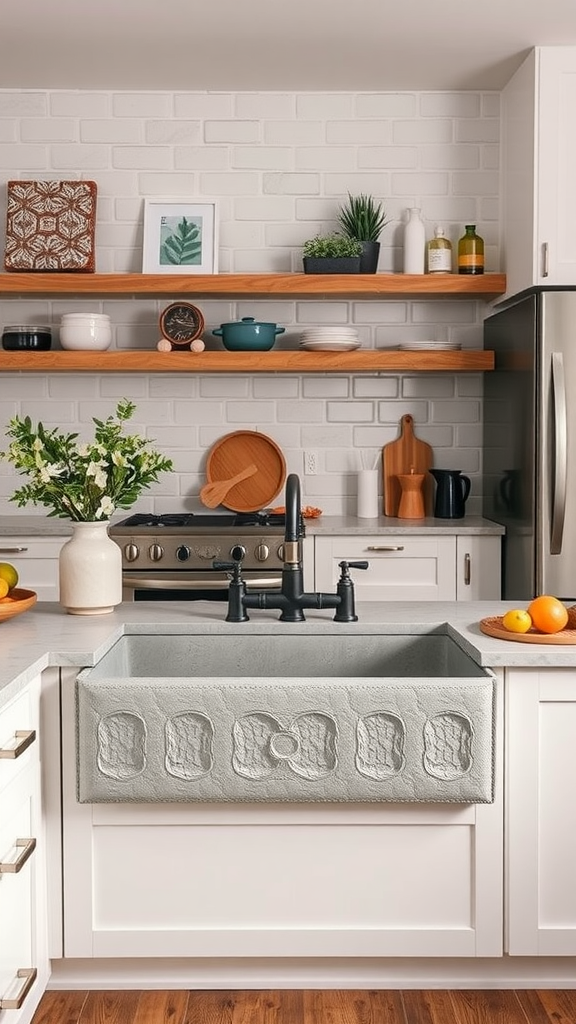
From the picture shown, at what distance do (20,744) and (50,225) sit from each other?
Result: 3.11m

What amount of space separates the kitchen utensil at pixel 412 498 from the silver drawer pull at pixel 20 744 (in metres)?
2.74

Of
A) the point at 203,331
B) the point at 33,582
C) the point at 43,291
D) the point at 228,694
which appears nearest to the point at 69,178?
the point at 43,291

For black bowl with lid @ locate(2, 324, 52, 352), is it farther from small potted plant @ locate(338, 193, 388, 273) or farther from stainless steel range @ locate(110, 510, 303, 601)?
small potted plant @ locate(338, 193, 388, 273)

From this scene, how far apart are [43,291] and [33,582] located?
1250 millimetres

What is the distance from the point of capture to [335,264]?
4586 millimetres

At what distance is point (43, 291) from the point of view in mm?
4594

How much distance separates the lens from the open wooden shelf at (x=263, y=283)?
4.53 metres

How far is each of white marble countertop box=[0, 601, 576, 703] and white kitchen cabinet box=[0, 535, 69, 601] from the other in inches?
52.1

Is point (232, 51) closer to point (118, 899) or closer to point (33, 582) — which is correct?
point (33, 582)

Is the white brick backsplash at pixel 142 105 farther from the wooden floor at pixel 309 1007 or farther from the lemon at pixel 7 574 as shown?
the wooden floor at pixel 309 1007

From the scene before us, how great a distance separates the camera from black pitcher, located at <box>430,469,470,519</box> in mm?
4699

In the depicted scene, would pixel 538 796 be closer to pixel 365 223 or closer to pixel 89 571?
pixel 89 571

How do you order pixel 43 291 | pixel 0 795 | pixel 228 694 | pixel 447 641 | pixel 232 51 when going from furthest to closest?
pixel 43 291 → pixel 232 51 → pixel 447 641 → pixel 228 694 → pixel 0 795

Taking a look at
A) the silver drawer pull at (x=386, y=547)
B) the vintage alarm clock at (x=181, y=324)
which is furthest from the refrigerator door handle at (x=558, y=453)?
the vintage alarm clock at (x=181, y=324)
